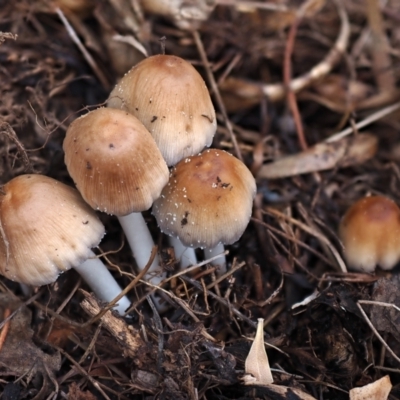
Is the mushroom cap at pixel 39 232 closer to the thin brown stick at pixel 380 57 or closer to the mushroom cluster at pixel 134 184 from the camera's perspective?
the mushroom cluster at pixel 134 184

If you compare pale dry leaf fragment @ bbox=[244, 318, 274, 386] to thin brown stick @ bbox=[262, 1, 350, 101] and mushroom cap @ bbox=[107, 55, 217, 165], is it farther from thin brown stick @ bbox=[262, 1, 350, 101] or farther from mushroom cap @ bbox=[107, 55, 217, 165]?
thin brown stick @ bbox=[262, 1, 350, 101]

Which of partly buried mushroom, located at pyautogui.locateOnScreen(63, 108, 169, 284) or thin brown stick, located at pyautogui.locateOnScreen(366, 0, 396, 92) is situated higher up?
partly buried mushroom, located at pyautogui.locateOnScreen(63, 108, 169, 284)

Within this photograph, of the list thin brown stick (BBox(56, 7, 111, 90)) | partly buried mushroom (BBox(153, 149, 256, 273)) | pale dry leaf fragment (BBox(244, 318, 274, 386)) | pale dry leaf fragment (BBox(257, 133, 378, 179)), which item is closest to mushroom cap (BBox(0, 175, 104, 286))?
partly buried mushroom (BBox(153, 149, 256, 273))

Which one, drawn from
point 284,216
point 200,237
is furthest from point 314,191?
point 200,237

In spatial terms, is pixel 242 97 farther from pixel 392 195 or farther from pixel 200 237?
pixel 200 237

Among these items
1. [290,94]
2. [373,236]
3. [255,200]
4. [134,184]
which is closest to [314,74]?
[290,94]

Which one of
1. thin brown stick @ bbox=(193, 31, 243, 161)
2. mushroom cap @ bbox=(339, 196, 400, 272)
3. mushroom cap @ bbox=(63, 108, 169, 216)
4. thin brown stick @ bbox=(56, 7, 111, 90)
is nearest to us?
mushroom cap @ bbox=(63, 108, 169, 216)

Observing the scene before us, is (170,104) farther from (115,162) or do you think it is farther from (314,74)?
(314,74)
